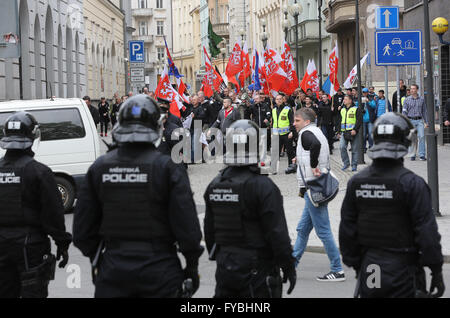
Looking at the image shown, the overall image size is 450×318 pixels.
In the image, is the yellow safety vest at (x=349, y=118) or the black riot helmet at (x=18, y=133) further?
the yellow safety vest at (x=349, y=118)

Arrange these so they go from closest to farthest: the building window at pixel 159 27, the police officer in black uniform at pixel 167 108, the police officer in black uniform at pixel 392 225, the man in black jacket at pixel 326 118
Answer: the police officer in black uniform at pixel 392 225 → the police officer in black uniform at pixel 167 108 → the man in black jacket at pixel 326 118 → the building window at pixel 159 27

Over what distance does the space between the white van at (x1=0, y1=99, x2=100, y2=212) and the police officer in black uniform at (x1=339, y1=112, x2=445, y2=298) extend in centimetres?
907

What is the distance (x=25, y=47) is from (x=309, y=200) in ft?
76.8

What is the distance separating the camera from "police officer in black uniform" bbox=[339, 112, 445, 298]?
513 centimetres

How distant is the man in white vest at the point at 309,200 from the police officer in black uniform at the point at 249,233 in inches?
124

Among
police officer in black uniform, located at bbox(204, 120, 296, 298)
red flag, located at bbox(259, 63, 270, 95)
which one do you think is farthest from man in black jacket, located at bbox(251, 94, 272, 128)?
police officer in black uniform, located at bbox(204, 120, 296, 298)

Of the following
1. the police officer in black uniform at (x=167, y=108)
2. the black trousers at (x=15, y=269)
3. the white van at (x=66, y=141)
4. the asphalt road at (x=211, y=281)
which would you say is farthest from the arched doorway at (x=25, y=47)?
the black trousers at (x=15, y=269)

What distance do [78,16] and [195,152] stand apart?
863 inches

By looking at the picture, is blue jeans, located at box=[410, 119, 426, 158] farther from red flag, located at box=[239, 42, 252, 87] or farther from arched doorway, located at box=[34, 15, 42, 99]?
arched doorway, located at box=[34, 15, 42, 99]

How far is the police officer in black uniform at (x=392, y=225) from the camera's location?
5133 mm

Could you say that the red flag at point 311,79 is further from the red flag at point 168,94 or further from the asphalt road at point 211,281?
the asphalt road at point 211,281

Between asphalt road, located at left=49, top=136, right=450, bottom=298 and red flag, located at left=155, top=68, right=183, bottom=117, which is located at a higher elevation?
red flag, located at left=155, top=68, right=183, bottom=117
